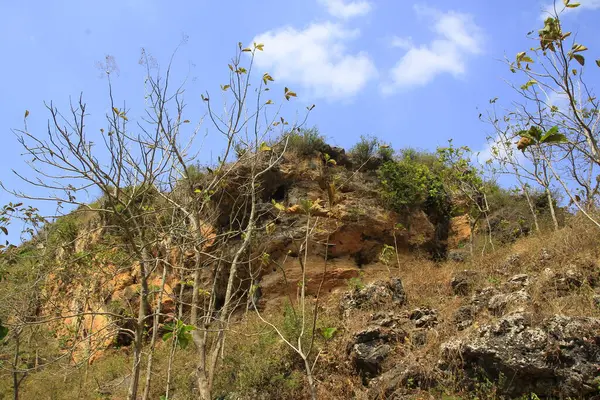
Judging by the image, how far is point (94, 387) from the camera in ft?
34.7

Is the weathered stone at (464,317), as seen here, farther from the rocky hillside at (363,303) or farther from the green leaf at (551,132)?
the green leaf at (551,132)

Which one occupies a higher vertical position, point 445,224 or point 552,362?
point 445,224

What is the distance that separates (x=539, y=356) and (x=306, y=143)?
29.4 feet

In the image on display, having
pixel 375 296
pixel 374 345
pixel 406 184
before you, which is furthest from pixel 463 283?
pixel 406 184

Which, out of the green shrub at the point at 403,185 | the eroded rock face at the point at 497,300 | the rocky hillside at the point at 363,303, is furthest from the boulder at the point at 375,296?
the green shrub at the point at 403,185

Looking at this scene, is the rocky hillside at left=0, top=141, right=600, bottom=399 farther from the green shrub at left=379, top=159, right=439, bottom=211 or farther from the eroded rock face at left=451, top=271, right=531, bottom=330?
the green shrub at left=379, top=159, right=439, bottom=211

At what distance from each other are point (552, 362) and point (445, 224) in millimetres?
9261

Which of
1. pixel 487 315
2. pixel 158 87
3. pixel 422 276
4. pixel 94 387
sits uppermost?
pixel 158 87

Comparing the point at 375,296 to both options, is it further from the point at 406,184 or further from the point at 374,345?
the point at 406,184

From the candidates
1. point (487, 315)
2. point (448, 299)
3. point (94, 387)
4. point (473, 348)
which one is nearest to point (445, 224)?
point (448, 299)

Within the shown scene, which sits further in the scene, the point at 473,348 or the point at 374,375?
the point at 374,375

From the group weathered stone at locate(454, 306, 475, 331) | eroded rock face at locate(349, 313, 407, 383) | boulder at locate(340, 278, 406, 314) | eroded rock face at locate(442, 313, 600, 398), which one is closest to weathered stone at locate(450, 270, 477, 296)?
boulder at locate(340, 278, 406, 314)

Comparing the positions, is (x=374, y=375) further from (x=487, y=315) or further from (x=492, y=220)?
(x=492, y=220)

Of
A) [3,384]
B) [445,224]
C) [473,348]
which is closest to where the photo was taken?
[473,348]
